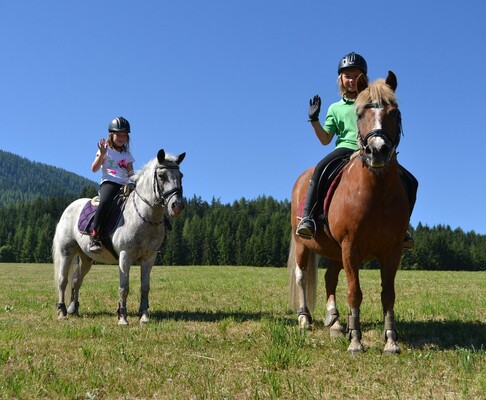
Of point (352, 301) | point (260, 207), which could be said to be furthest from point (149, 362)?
point (260, 207)

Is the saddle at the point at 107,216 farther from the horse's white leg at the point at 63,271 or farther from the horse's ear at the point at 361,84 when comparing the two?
the horse's ear at the point at 361,84

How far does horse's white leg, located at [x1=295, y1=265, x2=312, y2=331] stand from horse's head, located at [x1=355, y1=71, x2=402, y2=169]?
10.6ft

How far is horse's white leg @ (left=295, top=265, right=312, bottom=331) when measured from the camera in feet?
26.7

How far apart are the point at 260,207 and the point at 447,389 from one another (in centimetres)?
15838

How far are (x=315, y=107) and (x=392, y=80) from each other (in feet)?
4.58

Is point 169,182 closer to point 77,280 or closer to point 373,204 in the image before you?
point 77,280

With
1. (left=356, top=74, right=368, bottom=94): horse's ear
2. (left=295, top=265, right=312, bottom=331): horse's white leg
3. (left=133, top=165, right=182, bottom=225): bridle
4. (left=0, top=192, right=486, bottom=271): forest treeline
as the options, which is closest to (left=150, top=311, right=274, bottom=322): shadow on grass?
(left=295, top=265, right=312, bottom=331): horse's white leg

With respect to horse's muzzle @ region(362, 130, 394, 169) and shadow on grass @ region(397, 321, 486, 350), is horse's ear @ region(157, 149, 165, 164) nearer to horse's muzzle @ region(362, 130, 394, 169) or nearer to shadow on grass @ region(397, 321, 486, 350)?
horse's muzzle @ region(362, 130, 394, 169)

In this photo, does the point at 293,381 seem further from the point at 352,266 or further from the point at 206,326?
the point at 206,326

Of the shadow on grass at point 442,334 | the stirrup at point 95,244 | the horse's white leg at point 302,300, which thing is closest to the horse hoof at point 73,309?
the stirrup at point 95,244

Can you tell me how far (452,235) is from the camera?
127 m

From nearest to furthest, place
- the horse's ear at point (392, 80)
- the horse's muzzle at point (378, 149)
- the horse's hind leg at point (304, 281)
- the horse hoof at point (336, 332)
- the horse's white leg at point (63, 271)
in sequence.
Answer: the horse's muzzle at point (378, 149)
the horse's ear at point (392, 80)
the horse hoof at point (336, 332)
the horse's hind leg at point (304, 281)
the horse's white leg at point (63, 271)

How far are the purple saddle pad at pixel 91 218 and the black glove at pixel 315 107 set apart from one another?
15.3 ft

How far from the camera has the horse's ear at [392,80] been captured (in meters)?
6.32
